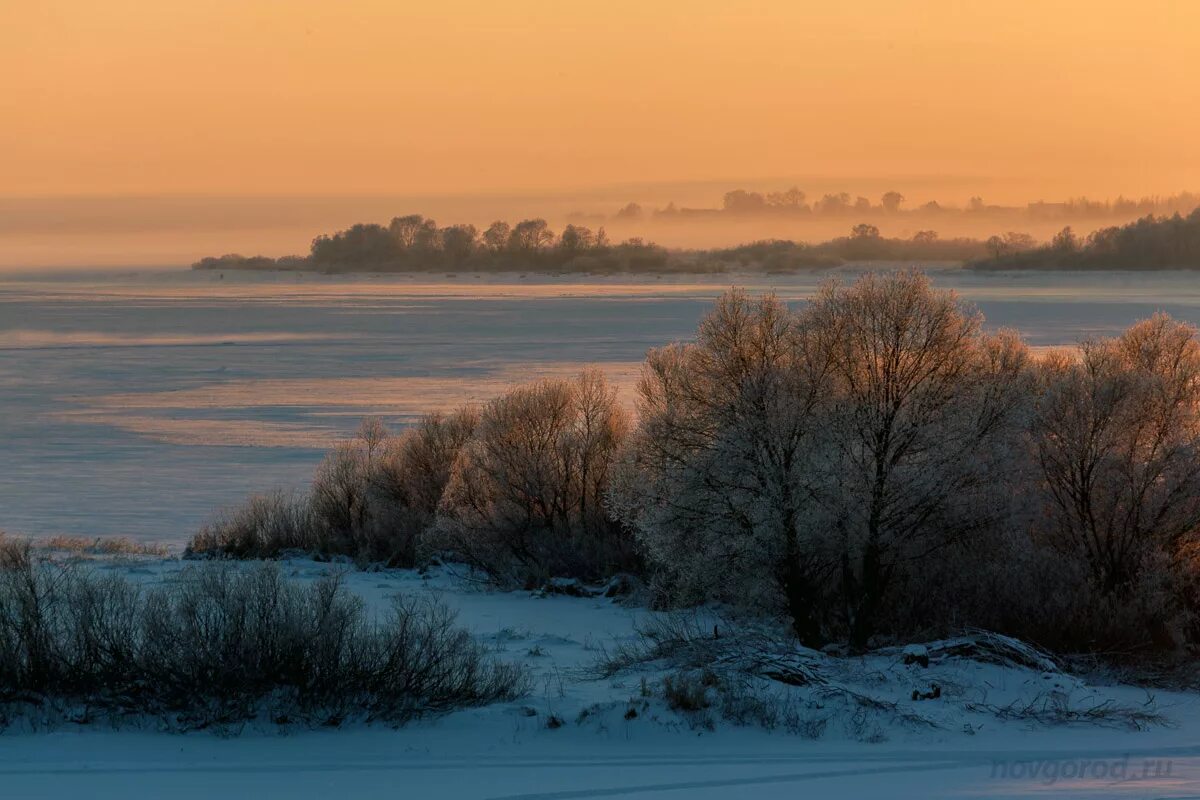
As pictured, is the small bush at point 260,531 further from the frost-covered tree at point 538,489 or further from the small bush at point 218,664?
the small bush at point 218,664

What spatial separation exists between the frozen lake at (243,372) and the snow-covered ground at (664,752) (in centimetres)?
1039

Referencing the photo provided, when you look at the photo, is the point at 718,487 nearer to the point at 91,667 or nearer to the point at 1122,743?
the point at 1122,743

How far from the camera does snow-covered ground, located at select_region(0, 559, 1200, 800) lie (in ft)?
29.8

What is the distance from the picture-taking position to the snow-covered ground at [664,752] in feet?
29.8

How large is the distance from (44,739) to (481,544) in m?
13.1

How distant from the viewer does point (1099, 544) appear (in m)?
17.8

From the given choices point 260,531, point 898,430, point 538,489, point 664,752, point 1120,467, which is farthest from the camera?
point 260,531

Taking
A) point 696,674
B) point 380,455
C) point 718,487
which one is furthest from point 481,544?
point 696,674

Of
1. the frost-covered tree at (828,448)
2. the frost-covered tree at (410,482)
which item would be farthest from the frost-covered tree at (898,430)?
the frost-covered tree at (410,482)

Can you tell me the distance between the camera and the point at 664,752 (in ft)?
33.7

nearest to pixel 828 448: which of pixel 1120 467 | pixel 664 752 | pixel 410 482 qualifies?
pixel 1120 467

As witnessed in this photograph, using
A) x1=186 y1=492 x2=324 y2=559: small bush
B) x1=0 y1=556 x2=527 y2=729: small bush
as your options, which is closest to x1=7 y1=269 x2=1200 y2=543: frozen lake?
x1=186 y1=492 x2=324 y2=559: small bush

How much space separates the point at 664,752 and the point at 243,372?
4320 centimetres

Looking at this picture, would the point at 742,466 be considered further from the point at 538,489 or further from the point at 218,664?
the point at 538,489
